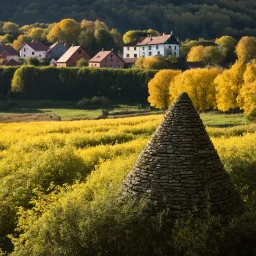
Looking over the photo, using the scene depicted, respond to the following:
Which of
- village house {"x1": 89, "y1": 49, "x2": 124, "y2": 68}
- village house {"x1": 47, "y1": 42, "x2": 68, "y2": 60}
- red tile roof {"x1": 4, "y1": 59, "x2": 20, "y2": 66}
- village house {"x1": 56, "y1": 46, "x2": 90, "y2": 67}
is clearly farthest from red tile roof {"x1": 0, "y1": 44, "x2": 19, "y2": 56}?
village house {"x1": 89, "y1": 49, "x2": 124, "y2": 68}

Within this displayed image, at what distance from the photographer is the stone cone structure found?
587 inches

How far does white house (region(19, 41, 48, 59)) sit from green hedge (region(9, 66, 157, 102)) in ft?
80.1

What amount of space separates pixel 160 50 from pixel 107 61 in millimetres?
13274

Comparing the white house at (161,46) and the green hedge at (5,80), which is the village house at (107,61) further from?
the green hedge at (5,80)

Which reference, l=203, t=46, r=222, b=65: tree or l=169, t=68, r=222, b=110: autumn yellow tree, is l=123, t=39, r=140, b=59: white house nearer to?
l=203, t=46, r=222, b=65: tree

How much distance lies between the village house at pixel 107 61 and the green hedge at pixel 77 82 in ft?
27.1

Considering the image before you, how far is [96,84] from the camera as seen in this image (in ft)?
308

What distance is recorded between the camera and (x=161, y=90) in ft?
254

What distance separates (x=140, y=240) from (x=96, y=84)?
264ft

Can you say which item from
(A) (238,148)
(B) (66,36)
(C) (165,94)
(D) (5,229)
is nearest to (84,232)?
(D) (5,229)

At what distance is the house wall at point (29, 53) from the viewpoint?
119756 mm

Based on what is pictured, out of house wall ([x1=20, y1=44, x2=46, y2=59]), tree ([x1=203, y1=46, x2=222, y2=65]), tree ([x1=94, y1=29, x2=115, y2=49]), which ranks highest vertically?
tree ([x1=94, y1=29, x2=115, y2=49])

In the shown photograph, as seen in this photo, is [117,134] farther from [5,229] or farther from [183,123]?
[183,123]

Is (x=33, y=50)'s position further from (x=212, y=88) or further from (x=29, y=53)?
(x=212, y=88)
